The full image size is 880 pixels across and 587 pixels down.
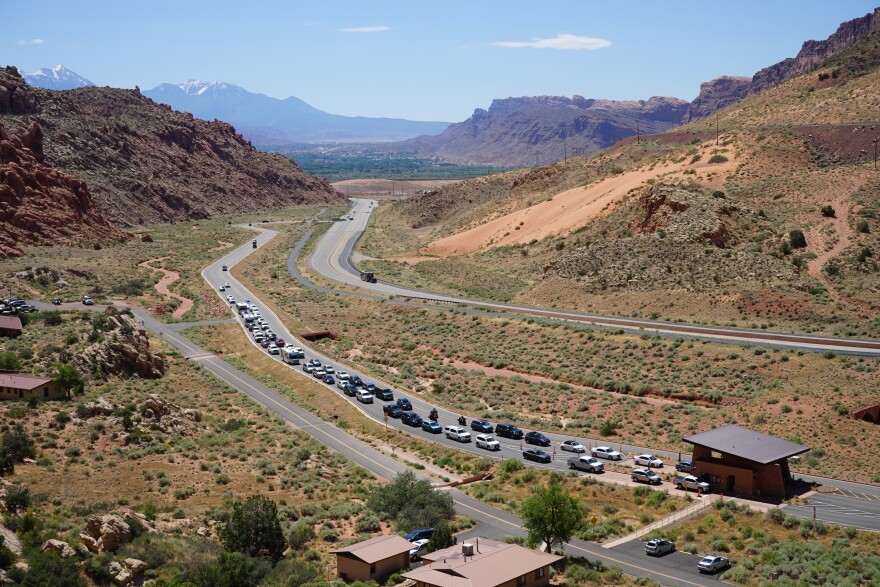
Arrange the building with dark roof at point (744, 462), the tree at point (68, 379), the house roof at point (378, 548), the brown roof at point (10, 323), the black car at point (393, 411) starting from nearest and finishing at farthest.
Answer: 1. the house roof at point (378, 548)
2. the building with dark roof at point (744, 462)
3. the tree at point (68, 379)
4. the black car at point (393, 411)
5. the brown roof at point (10, 323)

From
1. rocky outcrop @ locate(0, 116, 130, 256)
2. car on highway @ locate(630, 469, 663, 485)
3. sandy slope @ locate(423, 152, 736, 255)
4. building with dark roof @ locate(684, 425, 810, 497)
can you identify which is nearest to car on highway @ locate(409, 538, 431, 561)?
car on highway @ locate(630, 469, 663, 485)

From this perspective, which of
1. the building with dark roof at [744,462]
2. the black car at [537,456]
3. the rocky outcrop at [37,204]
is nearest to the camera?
the building with dark roof at [744,462]

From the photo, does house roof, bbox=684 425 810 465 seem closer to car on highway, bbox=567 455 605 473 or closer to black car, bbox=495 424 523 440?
car on highway, bbox=567 455 605 473

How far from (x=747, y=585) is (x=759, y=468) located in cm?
1073

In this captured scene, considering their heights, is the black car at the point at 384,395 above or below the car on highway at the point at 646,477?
below

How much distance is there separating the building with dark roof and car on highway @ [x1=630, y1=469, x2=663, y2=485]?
77.9 inches

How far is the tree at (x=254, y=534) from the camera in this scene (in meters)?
31.2

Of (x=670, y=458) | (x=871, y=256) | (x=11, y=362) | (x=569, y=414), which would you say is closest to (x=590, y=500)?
(x=670, y=458)

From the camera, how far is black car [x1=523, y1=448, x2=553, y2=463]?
44250mm

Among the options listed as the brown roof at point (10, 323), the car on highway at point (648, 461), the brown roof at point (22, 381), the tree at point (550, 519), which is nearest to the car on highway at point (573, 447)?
the car on highway at point (648, 461)

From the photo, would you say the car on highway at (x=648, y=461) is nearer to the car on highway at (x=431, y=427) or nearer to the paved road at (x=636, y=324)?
the car on highway at (x=431, y=427)

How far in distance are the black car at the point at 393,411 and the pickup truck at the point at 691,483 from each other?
17.8m

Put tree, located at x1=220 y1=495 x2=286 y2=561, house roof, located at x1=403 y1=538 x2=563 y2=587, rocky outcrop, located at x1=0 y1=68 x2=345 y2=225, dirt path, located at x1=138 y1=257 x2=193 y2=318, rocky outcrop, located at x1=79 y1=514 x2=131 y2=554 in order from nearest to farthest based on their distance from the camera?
house roof, located at x1=403 y1=538 x2=563 y2=587 < rocky outcrop, located at x1=79 y1=514 x2=131 y2=554 < tree, located at x1=220 y1=495 x2=286 y2=561 < dirt path, located at x1=138 y1=257 x2=193 y2=318 < rocky outcrop, located at x1=0 y1=68 x2=345 y2=225

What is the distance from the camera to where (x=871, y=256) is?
75438mm
